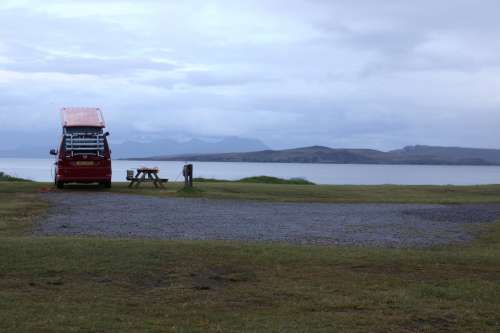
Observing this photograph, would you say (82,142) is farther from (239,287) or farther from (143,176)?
(239,287)

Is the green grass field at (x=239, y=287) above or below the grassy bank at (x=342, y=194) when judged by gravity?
below

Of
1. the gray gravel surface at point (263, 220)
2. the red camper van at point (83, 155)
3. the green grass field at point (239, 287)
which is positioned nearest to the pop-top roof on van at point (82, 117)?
the red camper van at point (83, 155)

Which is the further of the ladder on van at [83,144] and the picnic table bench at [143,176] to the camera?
the picnic table bench at [143,176]

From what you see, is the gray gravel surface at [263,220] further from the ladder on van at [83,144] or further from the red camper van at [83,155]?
the ladder on van at [83,144]

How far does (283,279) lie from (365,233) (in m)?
Result: 5.89

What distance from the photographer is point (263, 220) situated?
18.3 meters

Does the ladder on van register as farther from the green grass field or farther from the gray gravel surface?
the green grass field

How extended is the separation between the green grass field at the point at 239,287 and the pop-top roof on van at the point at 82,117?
15.7 meters

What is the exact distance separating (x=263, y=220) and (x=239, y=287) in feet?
28.3

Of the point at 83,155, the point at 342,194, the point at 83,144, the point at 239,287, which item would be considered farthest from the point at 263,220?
the point at 342,194

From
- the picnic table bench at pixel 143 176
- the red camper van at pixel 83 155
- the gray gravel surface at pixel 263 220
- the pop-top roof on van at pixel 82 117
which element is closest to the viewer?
the gray gravel surface at pixel 263 220

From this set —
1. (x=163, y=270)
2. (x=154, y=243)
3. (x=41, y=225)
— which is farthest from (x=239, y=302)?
(x=41, y=225)

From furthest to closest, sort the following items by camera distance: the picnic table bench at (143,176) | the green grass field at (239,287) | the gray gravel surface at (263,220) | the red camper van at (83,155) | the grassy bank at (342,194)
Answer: the picnic table bench at (143,176)
the red camper van at (83,155)
the grassy bank at (342,194)
the gray gravel surface at (263,220)
the green grass field at (239,287)

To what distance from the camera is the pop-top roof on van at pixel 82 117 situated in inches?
1154
